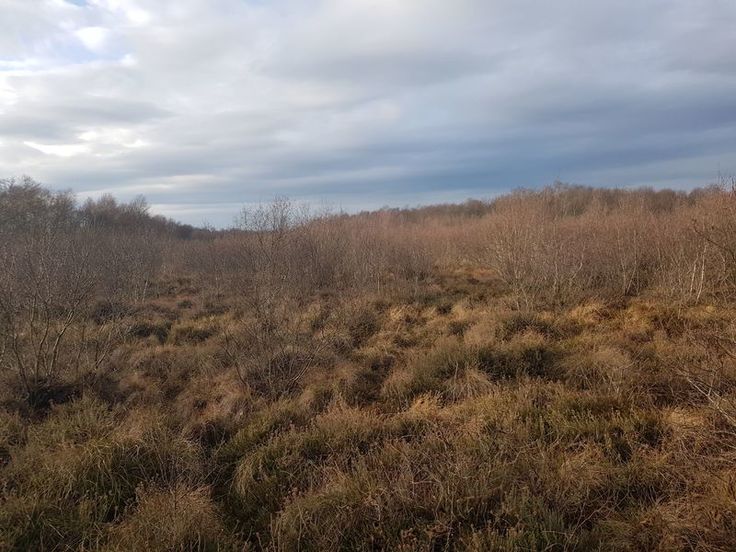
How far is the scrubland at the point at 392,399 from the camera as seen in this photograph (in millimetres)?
3543

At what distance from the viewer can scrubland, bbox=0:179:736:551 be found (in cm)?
354

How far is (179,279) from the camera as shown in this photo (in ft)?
65.7

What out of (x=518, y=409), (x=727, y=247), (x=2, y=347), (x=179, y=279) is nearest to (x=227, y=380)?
(x=2, y=347)

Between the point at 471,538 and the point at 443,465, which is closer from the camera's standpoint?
the point at 471,538

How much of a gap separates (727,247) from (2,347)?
41.2 ft

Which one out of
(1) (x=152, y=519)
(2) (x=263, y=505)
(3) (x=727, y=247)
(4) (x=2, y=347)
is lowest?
(2) (x=263, y=505)

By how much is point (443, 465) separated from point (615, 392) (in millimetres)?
2694

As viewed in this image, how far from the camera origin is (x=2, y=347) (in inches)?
290

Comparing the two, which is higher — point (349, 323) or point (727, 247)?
point (727, 247)

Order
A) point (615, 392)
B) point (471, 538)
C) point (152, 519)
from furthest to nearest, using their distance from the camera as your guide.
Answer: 1. point (615, 392)
2. point (152, 519)
3. point (471, 538)

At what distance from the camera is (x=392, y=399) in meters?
6.51

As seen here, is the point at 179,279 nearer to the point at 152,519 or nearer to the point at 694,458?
the point at 152,519

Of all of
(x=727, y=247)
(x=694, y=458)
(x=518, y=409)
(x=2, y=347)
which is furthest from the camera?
(x=727, y=247)

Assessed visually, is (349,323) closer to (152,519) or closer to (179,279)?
(152,519)
